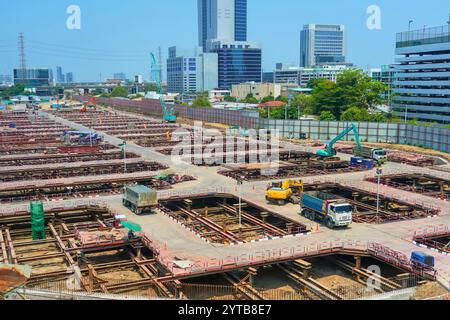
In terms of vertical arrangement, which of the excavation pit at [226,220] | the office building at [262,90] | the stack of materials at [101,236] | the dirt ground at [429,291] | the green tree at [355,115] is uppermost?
the office building at [262,90]

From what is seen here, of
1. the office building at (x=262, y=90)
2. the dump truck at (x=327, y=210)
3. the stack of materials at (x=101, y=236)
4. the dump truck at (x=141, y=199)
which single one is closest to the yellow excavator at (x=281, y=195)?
the dump truck at (x=327, y=210)

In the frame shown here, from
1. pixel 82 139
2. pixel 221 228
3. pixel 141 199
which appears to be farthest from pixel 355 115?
pixel 141 199

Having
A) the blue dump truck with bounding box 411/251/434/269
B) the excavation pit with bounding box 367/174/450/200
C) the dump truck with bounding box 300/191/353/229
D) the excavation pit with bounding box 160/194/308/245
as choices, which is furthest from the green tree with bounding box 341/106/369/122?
the blue dump truck with bounding box 411/251/434/269

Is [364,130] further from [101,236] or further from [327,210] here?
[101,236]

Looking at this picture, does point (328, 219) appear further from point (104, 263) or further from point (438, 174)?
point (438, 174)

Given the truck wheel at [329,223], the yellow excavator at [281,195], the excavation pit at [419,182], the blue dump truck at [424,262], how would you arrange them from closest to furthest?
the blue dump truck at [424,262]
the truck wheel at [329,223]
the yellow excavator at [281,195]
the excavation pit at [419,182]

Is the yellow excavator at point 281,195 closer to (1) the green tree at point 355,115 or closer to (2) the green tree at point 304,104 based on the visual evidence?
(1) the green tree at point 355,115

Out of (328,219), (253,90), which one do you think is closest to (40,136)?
(328,219)
